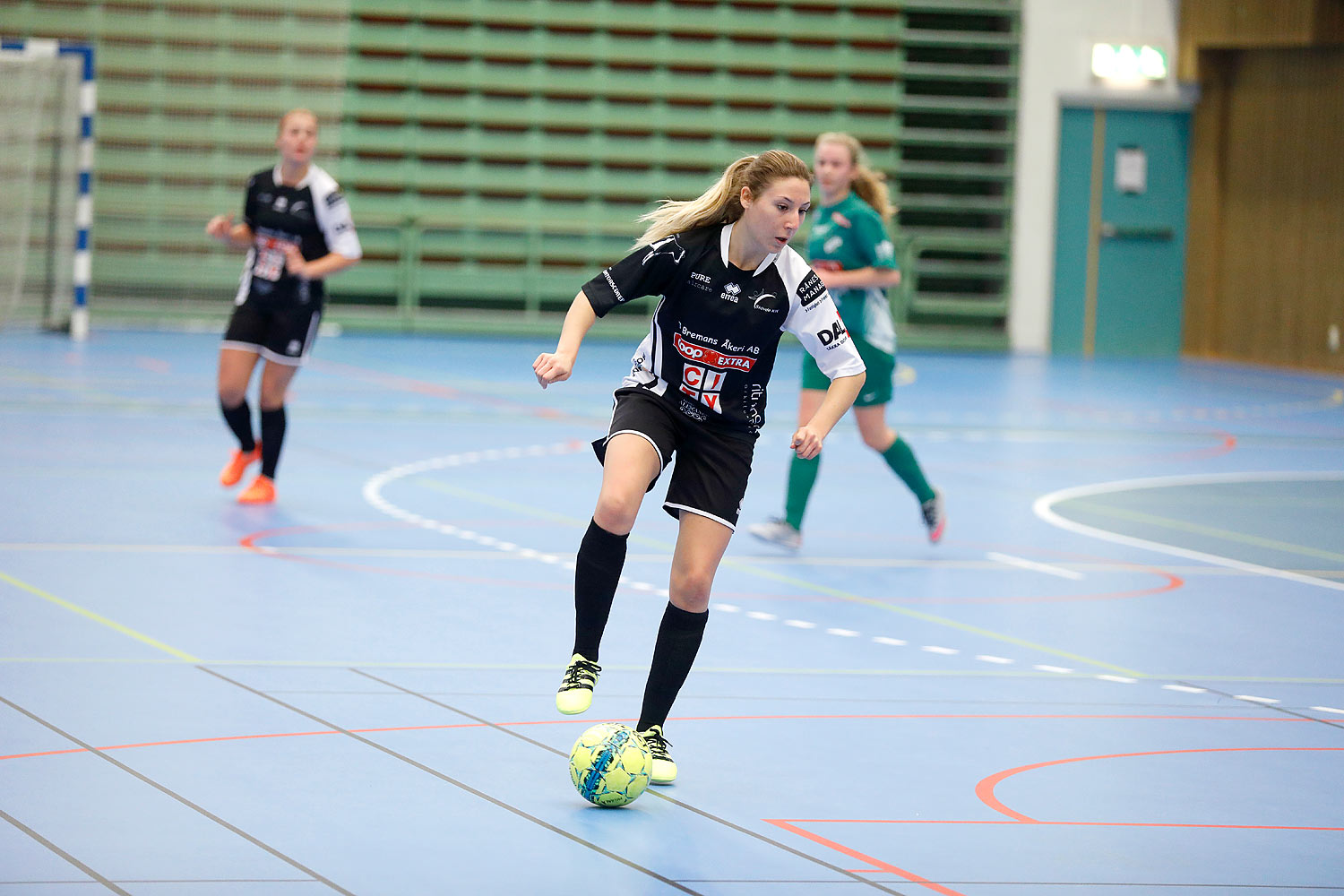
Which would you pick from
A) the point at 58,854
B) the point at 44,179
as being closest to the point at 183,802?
the point at 58,854

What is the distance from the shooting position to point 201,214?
61.7ft

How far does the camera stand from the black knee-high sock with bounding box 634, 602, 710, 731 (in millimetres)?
4000

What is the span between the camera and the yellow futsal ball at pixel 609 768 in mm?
3713

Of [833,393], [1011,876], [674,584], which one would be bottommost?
[1011,876]

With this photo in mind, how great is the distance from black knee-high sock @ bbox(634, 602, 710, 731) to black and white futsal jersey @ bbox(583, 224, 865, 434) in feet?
1.64

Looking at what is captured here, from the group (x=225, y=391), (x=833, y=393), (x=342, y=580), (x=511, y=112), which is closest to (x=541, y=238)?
(x=511, y=112)

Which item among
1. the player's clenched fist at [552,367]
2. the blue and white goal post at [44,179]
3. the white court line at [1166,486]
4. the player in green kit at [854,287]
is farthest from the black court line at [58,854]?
the blue and white goal post at [44,179]

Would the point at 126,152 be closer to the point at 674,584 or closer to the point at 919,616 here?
the point at 919,616

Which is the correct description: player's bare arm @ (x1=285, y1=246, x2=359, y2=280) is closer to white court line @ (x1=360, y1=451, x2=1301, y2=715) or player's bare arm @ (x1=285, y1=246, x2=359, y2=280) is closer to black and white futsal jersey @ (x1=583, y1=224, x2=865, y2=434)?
white court line @ (x1=360, y1=451, x2=1301, y2=715)

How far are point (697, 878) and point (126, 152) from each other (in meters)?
17.5

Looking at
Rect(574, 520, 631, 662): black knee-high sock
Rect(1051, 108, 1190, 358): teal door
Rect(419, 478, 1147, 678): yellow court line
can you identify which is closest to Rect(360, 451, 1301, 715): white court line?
Rect(419, 478, 1147, 678): yellow court line

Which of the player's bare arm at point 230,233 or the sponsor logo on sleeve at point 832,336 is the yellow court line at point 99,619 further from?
the player's bare arm at point 230,233

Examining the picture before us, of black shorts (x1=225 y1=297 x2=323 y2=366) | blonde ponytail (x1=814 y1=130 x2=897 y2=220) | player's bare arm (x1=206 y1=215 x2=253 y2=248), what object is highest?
blonde ponytail (x1=814 y1=130 x2=897 y2=220)

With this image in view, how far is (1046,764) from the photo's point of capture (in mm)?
4234
